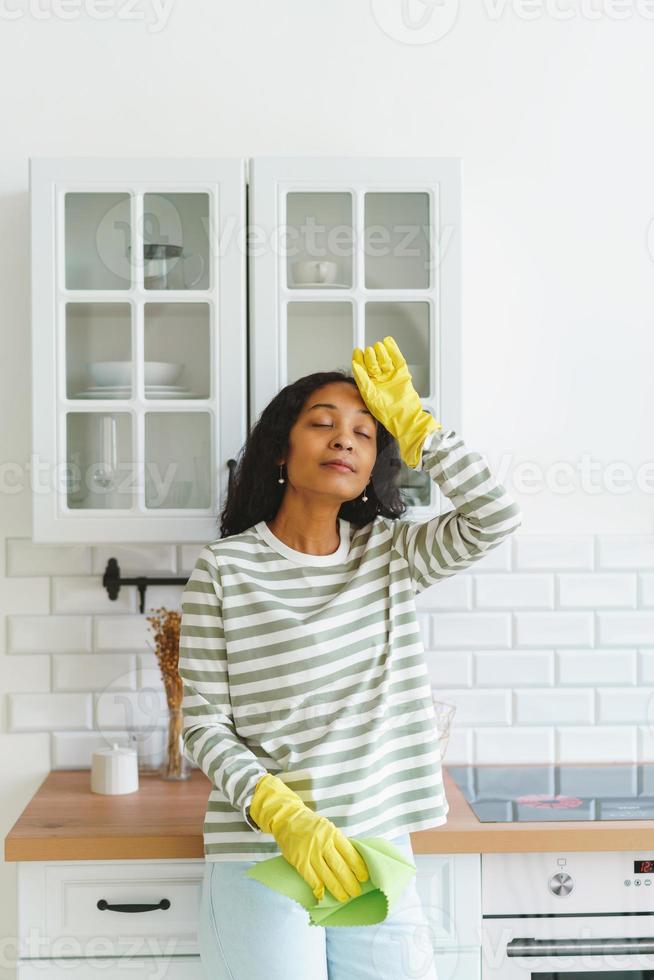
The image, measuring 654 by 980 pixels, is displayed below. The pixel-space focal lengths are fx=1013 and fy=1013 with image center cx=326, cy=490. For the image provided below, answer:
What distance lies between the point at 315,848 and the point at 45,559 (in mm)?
984

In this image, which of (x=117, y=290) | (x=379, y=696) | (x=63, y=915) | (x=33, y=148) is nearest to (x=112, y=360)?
(x=117, y=290)

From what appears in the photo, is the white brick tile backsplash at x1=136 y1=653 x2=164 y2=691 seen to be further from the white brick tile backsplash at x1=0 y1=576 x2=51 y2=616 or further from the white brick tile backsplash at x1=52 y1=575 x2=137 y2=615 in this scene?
the white brick tile backsplash at x1=0 y1=576 x2=51 y2=616

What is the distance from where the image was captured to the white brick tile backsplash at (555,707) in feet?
7.06

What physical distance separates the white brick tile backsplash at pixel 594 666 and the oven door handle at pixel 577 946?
0.56m

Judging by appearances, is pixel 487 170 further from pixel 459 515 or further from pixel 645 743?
pixel 645 743

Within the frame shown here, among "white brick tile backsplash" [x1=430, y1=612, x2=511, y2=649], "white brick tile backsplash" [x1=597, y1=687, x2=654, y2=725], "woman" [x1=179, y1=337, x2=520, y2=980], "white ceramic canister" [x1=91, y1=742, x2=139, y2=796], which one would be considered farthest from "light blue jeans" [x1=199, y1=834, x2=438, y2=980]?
"white brick tile backsplash" [x1=597, y1=687, x2=654, y2=725]

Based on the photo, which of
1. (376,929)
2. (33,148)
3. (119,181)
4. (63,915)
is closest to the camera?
(376,929)

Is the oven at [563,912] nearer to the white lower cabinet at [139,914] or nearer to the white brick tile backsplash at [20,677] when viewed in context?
the white lower cabinet at [139,914]

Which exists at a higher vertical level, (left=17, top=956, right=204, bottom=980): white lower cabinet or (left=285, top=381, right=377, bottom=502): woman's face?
(left=285, top=381, right=377, bottom=502): woman's face

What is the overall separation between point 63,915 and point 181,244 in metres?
1.18

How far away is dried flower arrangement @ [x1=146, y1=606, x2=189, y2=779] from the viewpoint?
2002 millimetres

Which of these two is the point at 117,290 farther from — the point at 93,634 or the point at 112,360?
the point at 93,634

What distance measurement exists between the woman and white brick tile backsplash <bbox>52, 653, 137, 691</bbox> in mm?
559

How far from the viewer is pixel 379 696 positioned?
1589 mm
